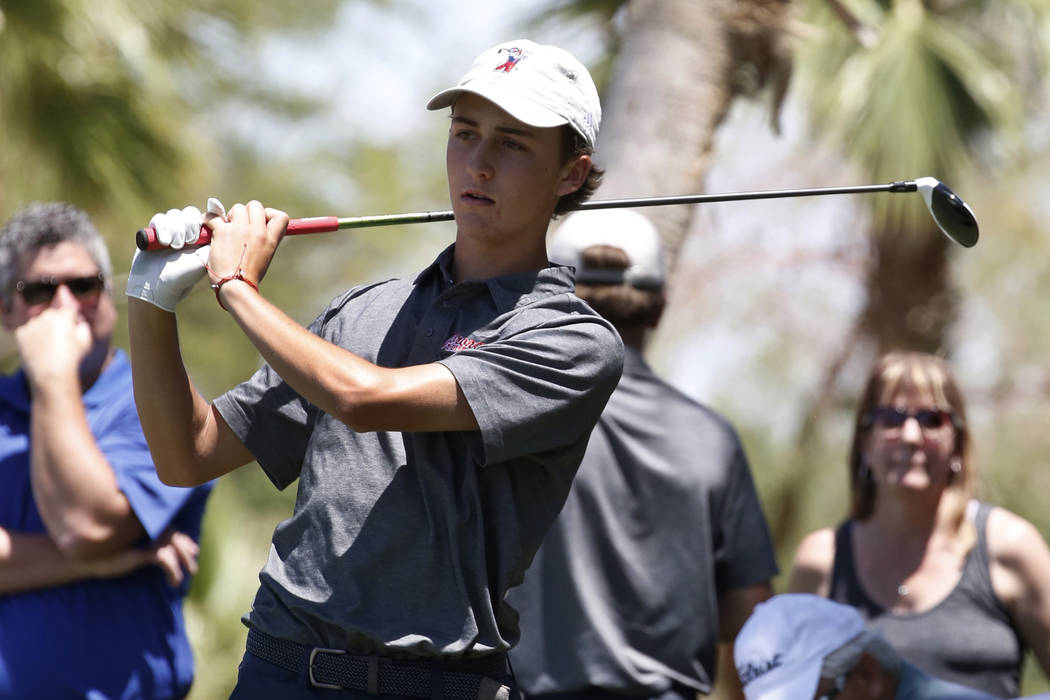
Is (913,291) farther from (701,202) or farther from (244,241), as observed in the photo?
(244,241)

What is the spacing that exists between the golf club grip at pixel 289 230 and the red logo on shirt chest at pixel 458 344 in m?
0.29

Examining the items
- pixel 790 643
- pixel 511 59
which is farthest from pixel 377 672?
pixel 790 643

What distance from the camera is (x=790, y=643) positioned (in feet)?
10.1

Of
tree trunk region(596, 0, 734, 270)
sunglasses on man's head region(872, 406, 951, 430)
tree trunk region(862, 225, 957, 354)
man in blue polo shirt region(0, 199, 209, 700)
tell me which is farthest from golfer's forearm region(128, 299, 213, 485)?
tree trunk region(862, 225, 957, 354)

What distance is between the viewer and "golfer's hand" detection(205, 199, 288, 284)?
2174 mm

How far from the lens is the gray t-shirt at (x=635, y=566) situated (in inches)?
129

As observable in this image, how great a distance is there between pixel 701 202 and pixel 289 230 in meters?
0.79

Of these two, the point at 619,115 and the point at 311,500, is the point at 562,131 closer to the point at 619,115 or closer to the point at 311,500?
the point at 311,500

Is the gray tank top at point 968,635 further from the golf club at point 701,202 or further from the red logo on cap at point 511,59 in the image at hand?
the red logo on cap at point 511,59

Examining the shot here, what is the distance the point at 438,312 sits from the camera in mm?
2363

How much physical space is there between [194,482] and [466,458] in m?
0.55

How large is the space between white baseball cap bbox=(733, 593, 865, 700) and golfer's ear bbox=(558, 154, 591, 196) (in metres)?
1.21

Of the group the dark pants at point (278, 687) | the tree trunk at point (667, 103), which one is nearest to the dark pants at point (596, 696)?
the dark pants at point (278, 687)

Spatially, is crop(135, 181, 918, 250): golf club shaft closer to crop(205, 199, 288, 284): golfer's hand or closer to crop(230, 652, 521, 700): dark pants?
crop(205, 199, 288, 284): golfer's hand
